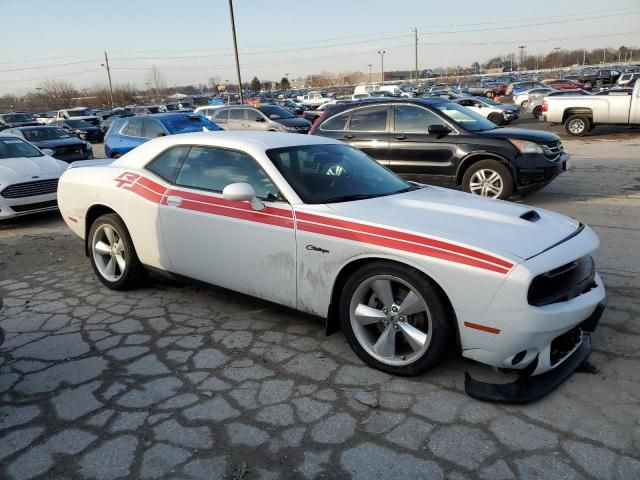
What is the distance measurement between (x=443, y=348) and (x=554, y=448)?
76 centimetres

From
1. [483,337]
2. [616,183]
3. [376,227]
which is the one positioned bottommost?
[616,183]

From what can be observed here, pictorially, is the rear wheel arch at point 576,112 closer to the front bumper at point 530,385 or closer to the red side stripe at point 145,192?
the front bumper at point 530,385

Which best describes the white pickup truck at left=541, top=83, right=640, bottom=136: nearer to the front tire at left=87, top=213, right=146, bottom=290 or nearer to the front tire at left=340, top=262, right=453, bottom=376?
the front tire at left=340, top=262, right=453, bottom=376

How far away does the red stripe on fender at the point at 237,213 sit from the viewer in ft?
11.7

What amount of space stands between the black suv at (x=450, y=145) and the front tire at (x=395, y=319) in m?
5.34

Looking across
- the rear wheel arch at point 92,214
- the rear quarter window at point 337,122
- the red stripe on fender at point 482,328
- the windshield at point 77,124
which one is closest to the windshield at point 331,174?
the red stripe on fender at point 482,328

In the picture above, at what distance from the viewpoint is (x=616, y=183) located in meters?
9.57

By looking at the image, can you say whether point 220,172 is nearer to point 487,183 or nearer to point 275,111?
point 487,183

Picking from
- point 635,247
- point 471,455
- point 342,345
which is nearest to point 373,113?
point 635,247

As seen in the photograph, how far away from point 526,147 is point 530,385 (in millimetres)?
5703

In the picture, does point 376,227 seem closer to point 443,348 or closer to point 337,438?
point 443,348

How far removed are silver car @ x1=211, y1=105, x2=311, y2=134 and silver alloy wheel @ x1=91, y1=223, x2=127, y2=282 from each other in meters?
13.3

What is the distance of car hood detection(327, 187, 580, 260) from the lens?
9.62 feet

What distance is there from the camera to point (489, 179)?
26.2 ft
